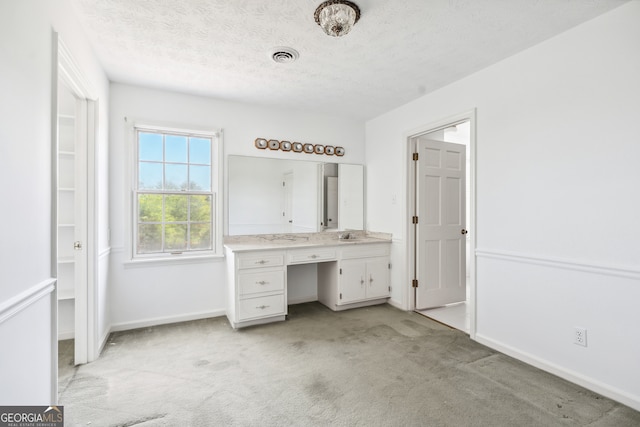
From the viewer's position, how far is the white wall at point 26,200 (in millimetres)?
1185

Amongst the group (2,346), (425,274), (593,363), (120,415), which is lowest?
(120,415)

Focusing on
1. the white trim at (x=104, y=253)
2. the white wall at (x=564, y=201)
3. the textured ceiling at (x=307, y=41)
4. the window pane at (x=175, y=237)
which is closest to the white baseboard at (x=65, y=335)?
the white trim at (x=104, y=253)

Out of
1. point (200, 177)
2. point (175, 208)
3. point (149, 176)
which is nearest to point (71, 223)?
point (149, 176)

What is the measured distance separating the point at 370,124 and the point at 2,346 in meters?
4.06

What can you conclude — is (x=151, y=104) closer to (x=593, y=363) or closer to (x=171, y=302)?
(x=171, y=302)

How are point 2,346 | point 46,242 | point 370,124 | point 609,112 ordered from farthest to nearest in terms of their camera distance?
1. point 370,124
2. point 609,112
3. point 46,242
4. point 2,346

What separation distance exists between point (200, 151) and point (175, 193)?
0.55 metres

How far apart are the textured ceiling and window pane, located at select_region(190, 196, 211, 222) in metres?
1.15

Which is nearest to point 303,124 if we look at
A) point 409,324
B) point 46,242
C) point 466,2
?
point 466,2

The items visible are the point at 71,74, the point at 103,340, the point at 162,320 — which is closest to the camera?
the point at 71,74

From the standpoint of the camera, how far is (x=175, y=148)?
3348 mm

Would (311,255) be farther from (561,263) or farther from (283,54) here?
(561,263)

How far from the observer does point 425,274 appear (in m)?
3.72
